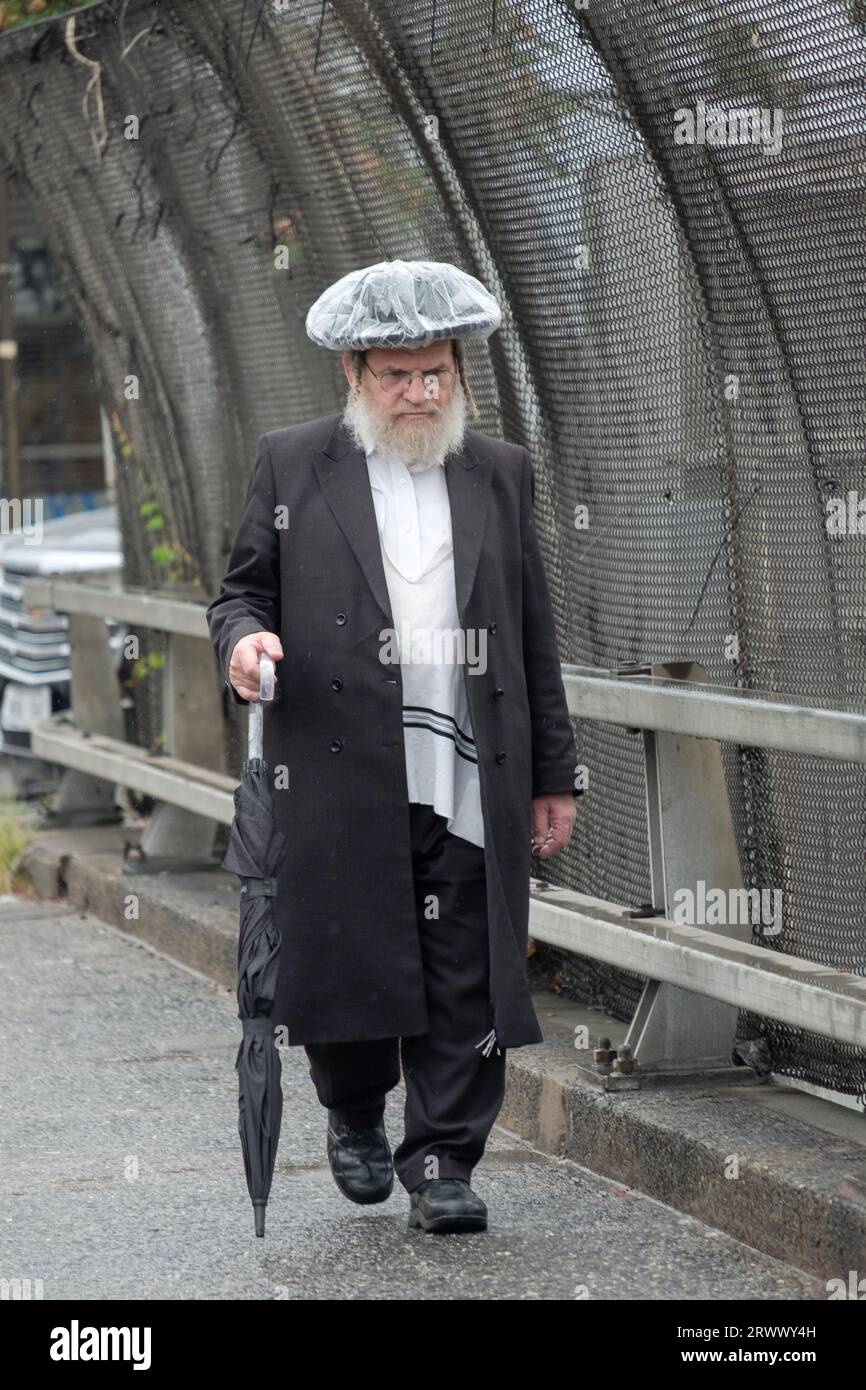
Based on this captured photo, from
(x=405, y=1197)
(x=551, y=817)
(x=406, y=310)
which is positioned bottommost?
(x=405, y=1197)

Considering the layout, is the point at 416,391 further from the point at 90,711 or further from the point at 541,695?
the point at 90,711

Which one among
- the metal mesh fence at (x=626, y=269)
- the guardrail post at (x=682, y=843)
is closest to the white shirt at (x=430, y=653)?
the guardrail post at (x=682, y=843)

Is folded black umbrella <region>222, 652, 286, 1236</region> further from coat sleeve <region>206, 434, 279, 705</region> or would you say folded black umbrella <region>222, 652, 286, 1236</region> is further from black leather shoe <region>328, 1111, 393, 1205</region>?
black leather shoe <region>328, 1111, 393, 1205</region>

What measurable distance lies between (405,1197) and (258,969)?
93 centimetres

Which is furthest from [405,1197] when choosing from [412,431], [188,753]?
[188,753]

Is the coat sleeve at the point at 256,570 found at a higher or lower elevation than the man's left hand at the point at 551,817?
higher

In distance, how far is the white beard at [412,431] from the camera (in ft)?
15.8

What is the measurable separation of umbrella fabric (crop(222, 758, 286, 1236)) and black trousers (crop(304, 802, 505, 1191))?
0.37 m

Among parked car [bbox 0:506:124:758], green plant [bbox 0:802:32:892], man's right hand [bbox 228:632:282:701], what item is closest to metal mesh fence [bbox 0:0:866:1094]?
man's right hand [bbox 228:632:282:701]

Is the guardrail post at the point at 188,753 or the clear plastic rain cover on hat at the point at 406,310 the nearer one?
the clear plastic rain cover on hat at the point at 406,310

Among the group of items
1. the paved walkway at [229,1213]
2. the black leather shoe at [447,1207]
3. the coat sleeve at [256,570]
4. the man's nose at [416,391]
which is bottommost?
the paved walkway at [229,1213]

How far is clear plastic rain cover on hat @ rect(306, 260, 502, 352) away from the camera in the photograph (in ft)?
15.3

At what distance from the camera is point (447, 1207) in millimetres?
4863

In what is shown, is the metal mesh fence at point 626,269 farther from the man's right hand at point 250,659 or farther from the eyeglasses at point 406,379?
the man's right hand at point 250,659
